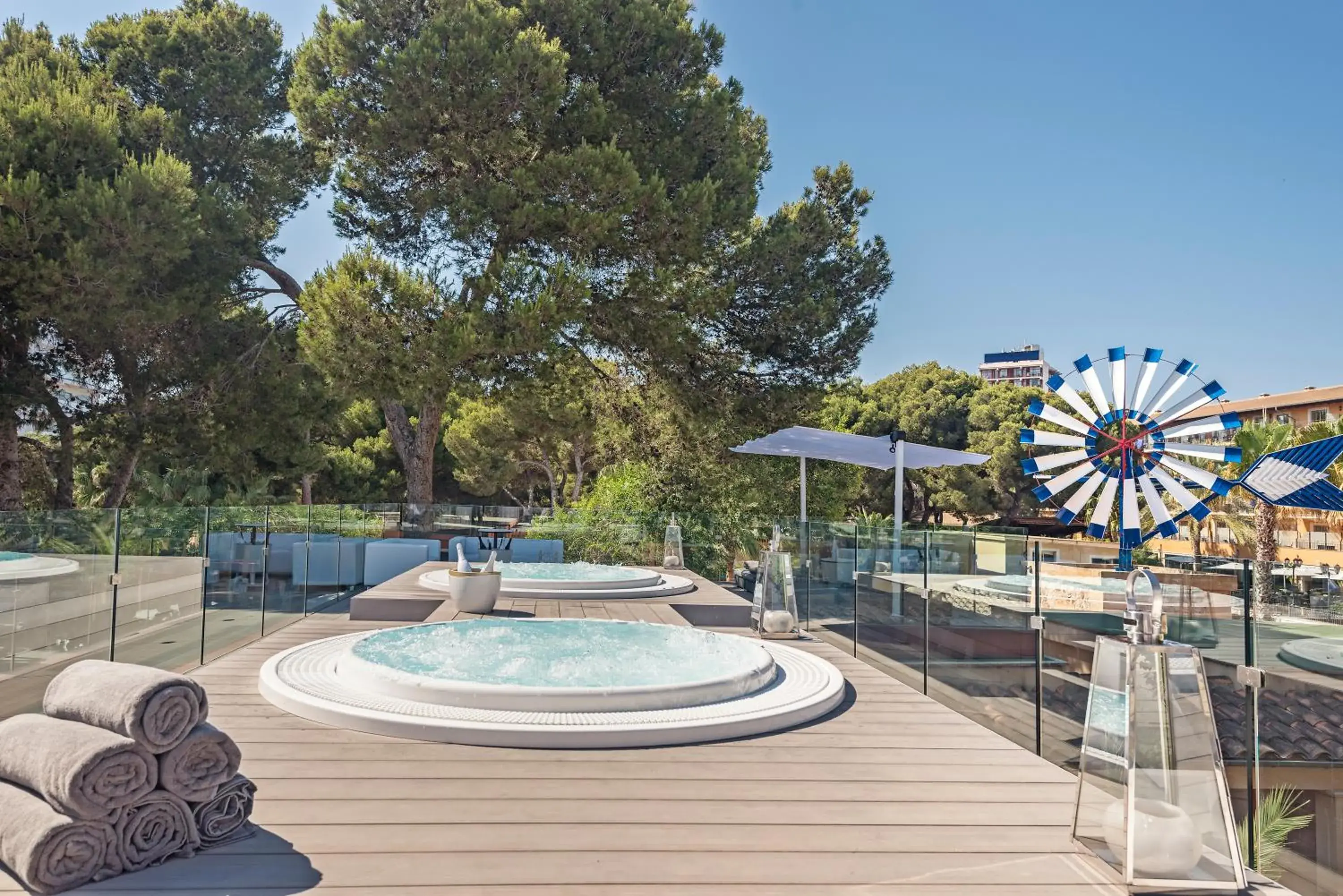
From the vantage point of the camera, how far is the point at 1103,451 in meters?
12.2

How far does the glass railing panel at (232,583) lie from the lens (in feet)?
19.1

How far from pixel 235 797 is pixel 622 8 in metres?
13.7

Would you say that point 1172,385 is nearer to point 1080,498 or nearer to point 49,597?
point 1080,498

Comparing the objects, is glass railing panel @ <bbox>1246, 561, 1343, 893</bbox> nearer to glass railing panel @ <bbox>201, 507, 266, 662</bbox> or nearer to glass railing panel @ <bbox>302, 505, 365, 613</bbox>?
glass railing panel @ <bbox>201, 507, 266, 662</bbox>

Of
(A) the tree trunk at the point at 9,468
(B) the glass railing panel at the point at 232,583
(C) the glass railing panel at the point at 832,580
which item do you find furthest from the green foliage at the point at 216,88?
(C) the glass railing panel at the point at 832,580

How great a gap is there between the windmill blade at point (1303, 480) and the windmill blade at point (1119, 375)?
1728 millimetres

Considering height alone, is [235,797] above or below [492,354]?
below

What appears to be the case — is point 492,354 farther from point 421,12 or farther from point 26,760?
point 26,760

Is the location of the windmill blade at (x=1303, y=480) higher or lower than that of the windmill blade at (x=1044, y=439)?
lower

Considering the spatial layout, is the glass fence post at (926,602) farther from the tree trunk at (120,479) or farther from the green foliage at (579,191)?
the tree trunk at (120,479)

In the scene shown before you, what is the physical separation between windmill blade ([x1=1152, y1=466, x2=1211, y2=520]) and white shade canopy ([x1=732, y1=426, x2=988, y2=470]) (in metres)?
2.23

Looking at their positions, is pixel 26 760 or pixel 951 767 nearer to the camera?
pixel 26 760

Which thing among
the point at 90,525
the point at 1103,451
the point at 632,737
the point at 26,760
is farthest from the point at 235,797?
the point at 1103,451

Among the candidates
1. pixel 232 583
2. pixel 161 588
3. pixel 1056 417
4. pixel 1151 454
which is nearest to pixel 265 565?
pixel 232 583
